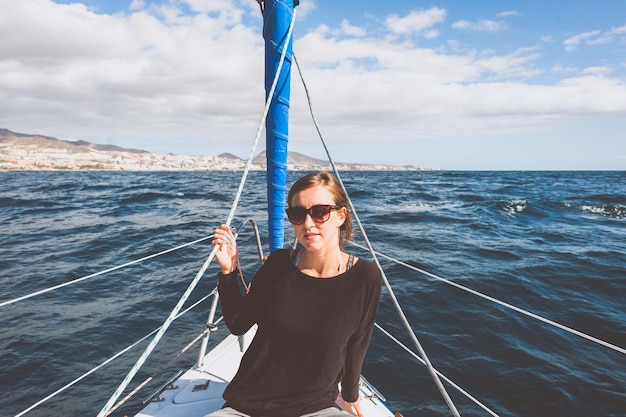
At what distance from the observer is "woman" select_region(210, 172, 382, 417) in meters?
1.83

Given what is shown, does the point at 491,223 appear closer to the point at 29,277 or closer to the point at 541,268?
the point at 541,268

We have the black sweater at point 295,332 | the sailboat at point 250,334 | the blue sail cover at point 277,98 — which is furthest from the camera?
the blue sail cover at point 277,98

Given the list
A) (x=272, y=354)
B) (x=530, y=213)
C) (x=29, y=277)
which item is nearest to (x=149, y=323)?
(x=29, y=277)

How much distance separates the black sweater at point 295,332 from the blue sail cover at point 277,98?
158 cm

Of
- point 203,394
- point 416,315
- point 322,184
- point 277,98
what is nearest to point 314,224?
point 322,184

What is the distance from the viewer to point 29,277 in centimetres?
879

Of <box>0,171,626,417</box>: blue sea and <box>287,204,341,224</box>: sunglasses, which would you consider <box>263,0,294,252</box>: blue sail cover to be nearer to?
<box>287,204,341,224</box>: sunglasses

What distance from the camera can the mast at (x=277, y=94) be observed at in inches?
115

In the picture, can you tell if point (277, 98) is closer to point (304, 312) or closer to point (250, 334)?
point (304, 312)

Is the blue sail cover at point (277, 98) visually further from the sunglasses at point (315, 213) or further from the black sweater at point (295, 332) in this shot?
the black sweater at point (295, 332)

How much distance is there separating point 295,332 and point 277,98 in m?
2.20

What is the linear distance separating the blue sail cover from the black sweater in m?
1.58

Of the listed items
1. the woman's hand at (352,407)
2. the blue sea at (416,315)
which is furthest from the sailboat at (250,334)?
the blue sea at (416,315)

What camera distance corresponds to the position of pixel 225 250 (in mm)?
1947
